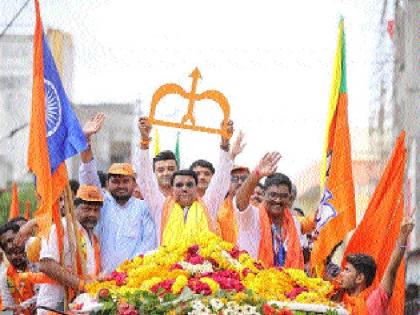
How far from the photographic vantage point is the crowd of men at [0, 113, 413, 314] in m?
10.0

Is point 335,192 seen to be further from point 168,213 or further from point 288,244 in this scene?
point 168,213

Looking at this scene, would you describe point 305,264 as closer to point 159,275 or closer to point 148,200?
point 148,200

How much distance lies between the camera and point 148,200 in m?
10.5

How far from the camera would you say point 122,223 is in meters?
10.4

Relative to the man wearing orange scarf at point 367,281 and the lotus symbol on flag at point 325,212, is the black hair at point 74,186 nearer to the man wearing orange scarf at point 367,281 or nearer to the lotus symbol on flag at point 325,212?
the lotus symbol on flag at point 325,212

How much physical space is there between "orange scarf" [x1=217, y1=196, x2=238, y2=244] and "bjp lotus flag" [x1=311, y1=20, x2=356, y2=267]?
731mm

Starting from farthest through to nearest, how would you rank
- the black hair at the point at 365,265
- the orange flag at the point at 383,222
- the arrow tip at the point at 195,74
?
1. the arrow tip at the point at 195,74
2. the orange flag at the point at 383,222
3. the black hair at the point at 365,265

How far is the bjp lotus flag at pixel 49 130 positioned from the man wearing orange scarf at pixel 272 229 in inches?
54.5

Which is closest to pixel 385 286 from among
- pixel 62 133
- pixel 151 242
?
pixel 151 242

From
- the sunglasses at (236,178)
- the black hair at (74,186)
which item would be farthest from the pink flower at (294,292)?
the black hair at (74,186)

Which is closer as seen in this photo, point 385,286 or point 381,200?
point 385,286

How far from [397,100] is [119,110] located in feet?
33.4

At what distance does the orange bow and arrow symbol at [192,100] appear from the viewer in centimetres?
1053

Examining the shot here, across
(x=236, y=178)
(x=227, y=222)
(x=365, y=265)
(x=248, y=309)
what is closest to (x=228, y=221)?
(x=227, y=222)
